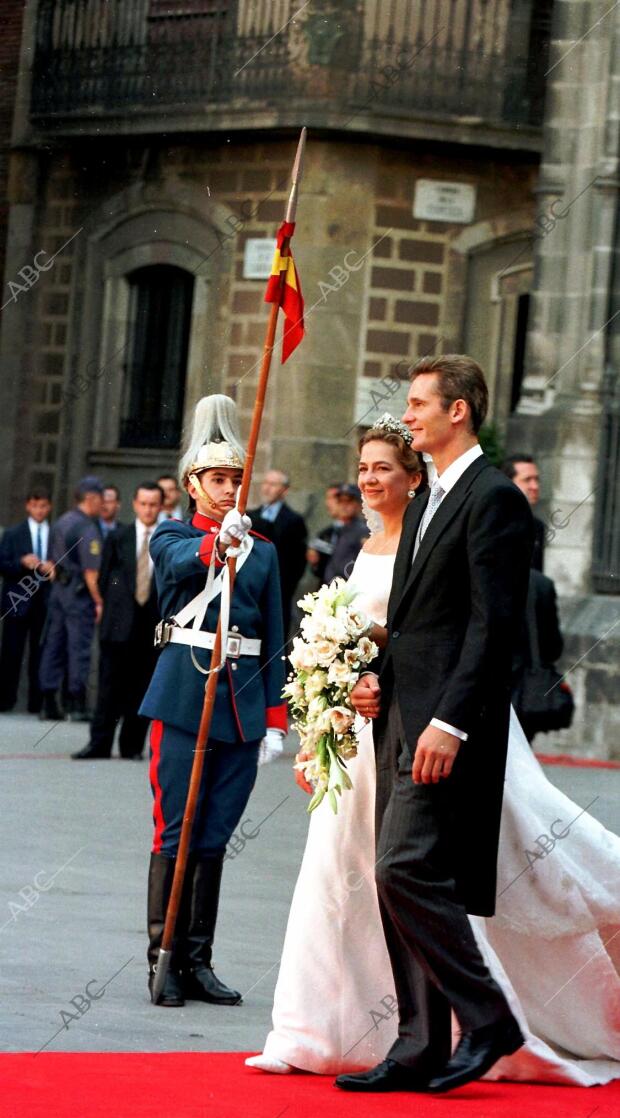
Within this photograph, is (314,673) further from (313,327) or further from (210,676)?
(313,327)

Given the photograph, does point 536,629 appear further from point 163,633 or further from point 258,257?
point 258,257

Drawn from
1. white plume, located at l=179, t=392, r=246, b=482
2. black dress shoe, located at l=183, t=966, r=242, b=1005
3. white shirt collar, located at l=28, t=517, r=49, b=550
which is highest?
white plume, located at l=179, t=392, r=246, b=482

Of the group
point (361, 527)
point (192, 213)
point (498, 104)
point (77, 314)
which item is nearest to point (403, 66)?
point (498, 104)

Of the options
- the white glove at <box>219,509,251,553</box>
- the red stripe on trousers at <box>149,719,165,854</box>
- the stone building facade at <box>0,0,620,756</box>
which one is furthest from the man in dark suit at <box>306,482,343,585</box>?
the white glove at <box>219,509,251,553</box>

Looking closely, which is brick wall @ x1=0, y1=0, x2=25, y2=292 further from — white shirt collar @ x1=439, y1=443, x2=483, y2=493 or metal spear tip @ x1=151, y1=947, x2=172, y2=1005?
white shirt collar @ x1=439, y1=443, x2=483, y2=493

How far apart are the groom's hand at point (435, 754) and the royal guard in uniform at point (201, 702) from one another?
173 cm

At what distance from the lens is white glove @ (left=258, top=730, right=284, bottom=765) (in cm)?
791

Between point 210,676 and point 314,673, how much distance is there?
1.07 meters

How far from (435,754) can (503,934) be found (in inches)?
38.0

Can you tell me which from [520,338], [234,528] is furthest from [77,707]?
[234,528]

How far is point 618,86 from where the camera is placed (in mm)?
17516

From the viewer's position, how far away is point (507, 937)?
6.74 m

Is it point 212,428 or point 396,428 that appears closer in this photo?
point 396,428

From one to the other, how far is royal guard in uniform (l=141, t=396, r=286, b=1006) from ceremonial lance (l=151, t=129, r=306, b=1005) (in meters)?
0.08
